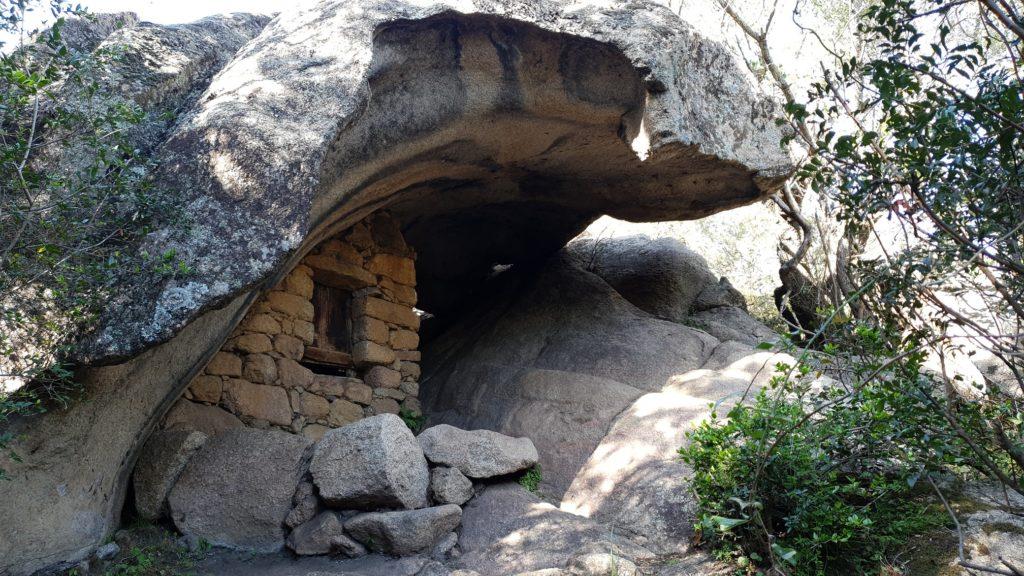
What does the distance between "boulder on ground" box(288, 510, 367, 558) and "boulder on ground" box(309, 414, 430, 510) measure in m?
0.14

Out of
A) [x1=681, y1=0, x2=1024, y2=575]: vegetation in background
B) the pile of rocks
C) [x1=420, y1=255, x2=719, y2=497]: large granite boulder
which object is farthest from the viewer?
[x1=420, y1=255, x2=719, y2=497]: large granite boulder

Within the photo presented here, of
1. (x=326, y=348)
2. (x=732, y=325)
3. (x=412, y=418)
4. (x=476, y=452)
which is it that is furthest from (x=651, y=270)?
(x=476, y=452)

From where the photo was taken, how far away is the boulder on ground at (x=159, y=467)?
4.53 metres

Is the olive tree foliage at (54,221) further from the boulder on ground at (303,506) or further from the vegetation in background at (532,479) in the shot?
the vegetation in background at (532,479)

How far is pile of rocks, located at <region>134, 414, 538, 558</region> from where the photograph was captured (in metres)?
4.38

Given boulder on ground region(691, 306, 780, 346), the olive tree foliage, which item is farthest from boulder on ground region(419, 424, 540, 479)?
boulder on ground region(691, 306, 780, 346)

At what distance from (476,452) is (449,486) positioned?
36 centimetres

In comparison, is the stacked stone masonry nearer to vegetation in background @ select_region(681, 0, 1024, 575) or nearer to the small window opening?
the small window opening

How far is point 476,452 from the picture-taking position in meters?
4.96

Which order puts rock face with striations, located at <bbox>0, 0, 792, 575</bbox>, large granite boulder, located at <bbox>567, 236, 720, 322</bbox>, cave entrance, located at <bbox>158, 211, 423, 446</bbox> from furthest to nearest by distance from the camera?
large granite boulder, located at <bbox>567, 236, 720, 322</bbox> → cave entrance, located at <bbox>158, 211, 423, 446</bbox> → rock face with striations, located at <bbox>0, 0, 792, 575</bbox>

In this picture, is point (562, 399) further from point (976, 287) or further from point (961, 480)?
point (976, 287)

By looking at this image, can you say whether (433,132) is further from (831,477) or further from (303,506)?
(831,477)

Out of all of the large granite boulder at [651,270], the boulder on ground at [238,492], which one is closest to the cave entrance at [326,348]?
the boulder on ground at [238,492]

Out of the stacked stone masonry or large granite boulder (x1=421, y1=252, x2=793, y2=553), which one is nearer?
large granite boulder (x1=421, y1=252, x2=793, y2=553)
